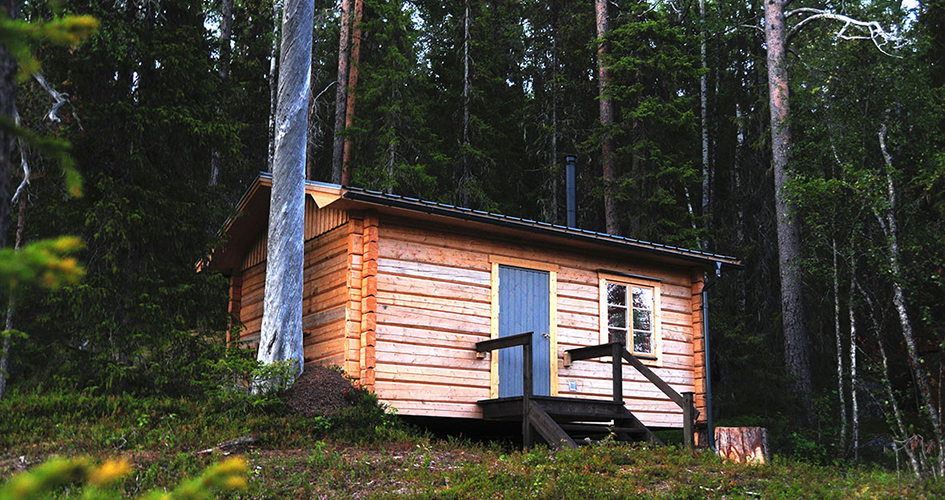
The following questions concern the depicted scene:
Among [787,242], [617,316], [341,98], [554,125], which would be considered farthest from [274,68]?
[787,242]

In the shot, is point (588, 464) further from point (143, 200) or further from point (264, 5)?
point (264, 5)

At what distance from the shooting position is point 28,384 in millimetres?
14938

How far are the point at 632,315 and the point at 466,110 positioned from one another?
13.7 meters

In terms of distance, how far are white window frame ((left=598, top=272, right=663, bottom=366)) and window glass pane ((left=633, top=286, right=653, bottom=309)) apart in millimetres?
61

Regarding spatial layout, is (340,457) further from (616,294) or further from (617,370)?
(616,294)

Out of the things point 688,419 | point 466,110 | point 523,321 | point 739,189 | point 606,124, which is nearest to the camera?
point 688,419

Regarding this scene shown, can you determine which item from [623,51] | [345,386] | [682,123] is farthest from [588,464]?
[623,51]

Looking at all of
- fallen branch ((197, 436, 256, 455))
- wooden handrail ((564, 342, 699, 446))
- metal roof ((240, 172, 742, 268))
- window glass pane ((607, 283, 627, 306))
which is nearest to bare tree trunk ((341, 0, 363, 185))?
metal roof ((240, 172, 742, 268))

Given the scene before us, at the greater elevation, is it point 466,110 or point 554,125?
point 466,110

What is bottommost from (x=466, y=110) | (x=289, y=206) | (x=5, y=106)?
(x=5, y=106)

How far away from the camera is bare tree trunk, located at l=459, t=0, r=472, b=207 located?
86.5ft

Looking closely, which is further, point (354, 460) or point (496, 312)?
point (496, 312)

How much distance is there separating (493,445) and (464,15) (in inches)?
815

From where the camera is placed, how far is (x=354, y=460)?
992cm
